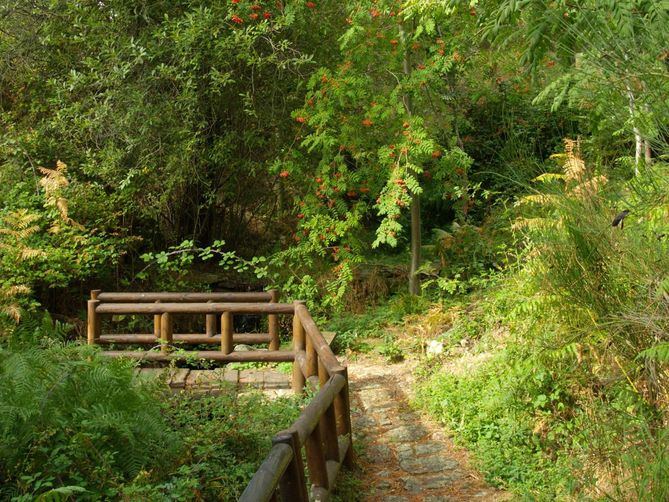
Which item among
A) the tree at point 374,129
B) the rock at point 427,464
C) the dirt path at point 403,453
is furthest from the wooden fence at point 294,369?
the tree at point 374,129

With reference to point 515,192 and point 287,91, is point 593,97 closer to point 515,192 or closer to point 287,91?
point 287,91

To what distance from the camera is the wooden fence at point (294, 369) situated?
3.80 meters

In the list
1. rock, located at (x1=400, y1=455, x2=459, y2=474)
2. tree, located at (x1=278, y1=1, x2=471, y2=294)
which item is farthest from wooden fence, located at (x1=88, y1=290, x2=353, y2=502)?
tree, located at (x1=278, y1=1, x2=471, y2=294)

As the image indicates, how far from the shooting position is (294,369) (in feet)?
24.7

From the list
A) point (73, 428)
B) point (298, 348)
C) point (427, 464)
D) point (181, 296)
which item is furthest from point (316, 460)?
point (181, 296)

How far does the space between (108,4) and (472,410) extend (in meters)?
7.43

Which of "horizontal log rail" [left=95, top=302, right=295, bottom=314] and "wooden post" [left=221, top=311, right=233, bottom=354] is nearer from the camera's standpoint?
"horizontal log rail" [left=95, top=302, right=295, bottom=314]

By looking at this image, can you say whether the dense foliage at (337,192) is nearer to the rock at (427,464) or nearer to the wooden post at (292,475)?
the rock at (427,464)

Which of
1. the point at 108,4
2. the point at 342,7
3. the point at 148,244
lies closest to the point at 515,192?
the point at 342,7

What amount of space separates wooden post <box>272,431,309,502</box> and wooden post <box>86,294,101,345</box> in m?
5.19

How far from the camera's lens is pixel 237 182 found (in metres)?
12.0

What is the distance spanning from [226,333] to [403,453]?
8.68 ft

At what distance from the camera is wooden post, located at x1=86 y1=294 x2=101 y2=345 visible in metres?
8.45

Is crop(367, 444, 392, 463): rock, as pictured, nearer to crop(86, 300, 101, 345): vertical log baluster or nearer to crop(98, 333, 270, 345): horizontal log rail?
crop(98, 333, 270, 345): horizontal log rail
